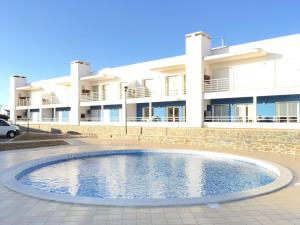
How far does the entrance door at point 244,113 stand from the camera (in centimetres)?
1999

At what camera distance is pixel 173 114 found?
947 inches

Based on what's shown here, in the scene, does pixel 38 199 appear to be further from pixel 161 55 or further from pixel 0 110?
pixel 0 110

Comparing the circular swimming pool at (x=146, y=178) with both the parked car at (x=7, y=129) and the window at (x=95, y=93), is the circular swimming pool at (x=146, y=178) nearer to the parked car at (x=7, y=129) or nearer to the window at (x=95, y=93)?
the parked car at (x=7, y=129)

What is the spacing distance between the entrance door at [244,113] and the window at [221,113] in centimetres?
84

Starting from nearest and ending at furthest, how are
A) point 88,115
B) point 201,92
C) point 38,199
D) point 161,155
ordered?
point 38,199 → point 161,155 → point 201,92 → point 88,115

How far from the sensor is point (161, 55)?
2617 centimetres

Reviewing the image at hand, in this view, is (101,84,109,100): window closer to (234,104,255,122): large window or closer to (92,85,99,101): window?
(92,85,99,101): window

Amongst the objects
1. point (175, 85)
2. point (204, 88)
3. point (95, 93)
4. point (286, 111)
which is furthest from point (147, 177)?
point (95, 93)

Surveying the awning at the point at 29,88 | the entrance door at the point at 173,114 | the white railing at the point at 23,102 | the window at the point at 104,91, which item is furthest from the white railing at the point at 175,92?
the white railing at the point at 23,102

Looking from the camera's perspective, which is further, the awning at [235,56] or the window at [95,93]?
the window at [95,93]

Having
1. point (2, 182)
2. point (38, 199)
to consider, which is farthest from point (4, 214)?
point (2, 182)

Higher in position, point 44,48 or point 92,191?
point 44,48

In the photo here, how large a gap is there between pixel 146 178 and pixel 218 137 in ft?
26.6

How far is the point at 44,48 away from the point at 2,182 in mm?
16255
